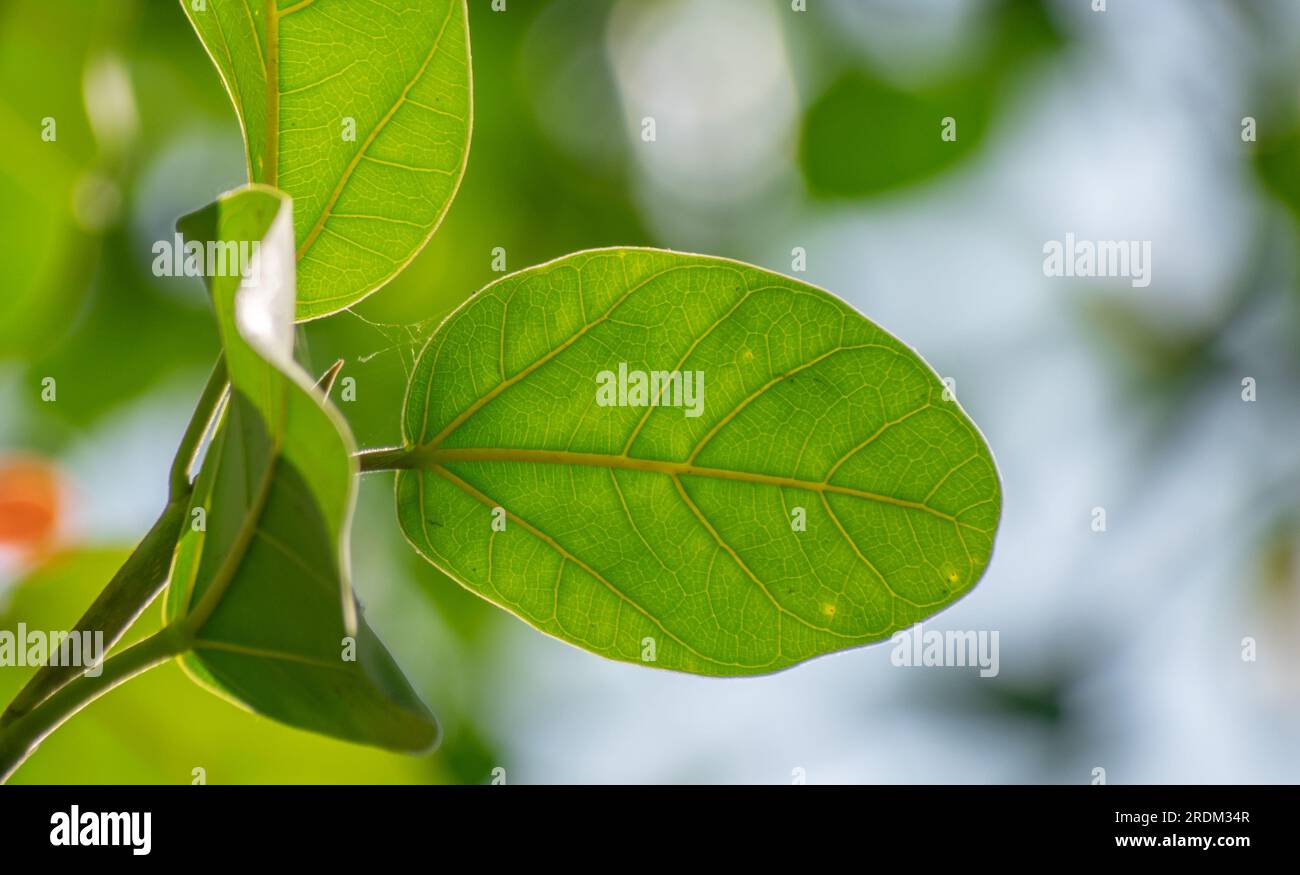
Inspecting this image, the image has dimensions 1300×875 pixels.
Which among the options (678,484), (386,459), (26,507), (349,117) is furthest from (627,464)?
(26,507)

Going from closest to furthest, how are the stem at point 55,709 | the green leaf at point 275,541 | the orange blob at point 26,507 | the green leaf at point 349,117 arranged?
the green leaf at point 275,541 → the stem at point 55,709 → the green leaf at point 349,117 → the orange blob at point 26,507

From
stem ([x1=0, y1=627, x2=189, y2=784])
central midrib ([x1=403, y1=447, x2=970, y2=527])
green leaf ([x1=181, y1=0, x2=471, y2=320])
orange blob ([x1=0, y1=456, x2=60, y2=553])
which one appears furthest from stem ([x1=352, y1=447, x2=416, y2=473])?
orange blob ([x1=0, y1=456, x2=60, y2=553])

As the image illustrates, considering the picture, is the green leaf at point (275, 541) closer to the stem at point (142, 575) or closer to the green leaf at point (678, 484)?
the stem at point (142, 575)

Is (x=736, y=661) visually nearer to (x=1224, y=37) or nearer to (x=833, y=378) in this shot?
(x=833, y=378)

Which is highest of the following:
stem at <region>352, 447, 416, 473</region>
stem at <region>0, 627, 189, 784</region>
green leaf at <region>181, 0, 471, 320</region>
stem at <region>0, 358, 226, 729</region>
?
green leaf at <region>181, 0, 471, 320</region>

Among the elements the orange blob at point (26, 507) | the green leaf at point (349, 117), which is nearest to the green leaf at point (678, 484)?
the green leaf at point (349, 117)

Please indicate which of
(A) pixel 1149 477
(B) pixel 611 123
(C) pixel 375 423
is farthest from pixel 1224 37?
(C) pixel 375 423

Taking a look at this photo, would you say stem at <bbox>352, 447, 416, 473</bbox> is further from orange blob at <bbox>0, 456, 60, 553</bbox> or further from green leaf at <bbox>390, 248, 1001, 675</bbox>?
orange blob at <bbox>0, 456, 60, 553</bbox>
